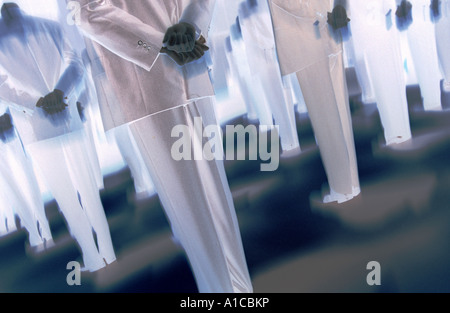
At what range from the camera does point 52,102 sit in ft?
5.25

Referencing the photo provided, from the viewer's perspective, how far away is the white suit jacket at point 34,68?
62.9 inches

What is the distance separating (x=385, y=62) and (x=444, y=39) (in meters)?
0.40

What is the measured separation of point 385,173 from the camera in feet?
6.30

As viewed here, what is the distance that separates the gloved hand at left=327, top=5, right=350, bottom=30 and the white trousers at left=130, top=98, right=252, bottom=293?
723 millimetres

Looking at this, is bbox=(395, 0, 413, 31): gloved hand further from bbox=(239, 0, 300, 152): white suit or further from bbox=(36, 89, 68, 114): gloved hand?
bbox=(36, 89, 68, 114): gloved hand

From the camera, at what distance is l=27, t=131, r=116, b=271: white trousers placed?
171cm

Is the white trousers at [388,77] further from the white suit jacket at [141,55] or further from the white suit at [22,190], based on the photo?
the white suit at [22,190]

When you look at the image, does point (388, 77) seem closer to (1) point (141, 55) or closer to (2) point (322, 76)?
(2) point (322, 76)

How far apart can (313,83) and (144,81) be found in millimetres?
840

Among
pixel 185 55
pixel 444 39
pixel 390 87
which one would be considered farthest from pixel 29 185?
pixel 444 39

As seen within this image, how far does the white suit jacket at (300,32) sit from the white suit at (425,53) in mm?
666

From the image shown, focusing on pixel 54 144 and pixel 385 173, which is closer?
pixel 54 144

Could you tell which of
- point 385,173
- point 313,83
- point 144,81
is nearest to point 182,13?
point 144,81
